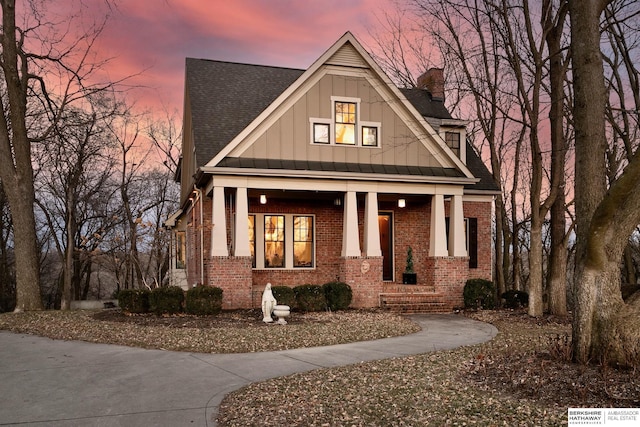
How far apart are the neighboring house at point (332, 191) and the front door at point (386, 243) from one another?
0.13ft

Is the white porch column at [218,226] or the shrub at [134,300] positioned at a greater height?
the white porch column at [218,226]

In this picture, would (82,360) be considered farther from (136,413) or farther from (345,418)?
(345,418)

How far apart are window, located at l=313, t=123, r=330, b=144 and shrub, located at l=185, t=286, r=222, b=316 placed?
18.0 ft

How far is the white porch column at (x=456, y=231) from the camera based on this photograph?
52.3ft

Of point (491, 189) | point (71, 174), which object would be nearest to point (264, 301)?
point (491, 189)

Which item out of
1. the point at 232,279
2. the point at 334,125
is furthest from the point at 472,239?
the point at 232,279

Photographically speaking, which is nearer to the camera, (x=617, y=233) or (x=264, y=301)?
(x=617, y=233)

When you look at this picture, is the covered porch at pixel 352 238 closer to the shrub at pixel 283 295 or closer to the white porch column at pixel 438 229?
the white porch column at pixel 438 229

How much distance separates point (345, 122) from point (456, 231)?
4859mm

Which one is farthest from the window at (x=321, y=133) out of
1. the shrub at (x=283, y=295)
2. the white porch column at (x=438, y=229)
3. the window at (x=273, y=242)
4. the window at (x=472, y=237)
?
the window at (x=472, y=237)

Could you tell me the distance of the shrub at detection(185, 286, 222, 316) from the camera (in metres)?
12.9

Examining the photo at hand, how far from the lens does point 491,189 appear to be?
18047mm

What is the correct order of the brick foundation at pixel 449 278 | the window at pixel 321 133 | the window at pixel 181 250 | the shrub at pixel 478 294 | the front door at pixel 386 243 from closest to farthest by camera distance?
the shrub at pixel 478 294
the window at pixel 321 133
the brick foundation at pixel 449 278
the front door at pixel 386 243
the window at pixel 181 250

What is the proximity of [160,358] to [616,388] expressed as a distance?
6206 millimetres
